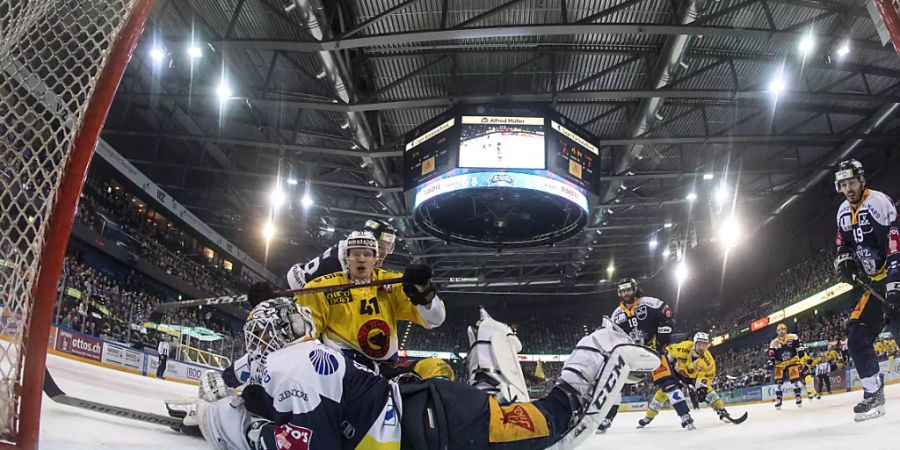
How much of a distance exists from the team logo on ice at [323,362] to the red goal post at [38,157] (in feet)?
3.40

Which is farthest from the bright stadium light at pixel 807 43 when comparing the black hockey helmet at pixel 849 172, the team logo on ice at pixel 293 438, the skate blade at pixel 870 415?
the team logo on ice at pixel 293 438

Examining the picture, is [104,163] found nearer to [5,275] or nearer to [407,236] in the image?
[407,236]

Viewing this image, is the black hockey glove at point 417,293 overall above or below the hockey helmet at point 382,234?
below

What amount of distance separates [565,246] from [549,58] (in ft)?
35.6

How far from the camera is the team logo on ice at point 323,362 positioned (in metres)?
2.04

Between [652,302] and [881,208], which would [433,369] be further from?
[652,302]

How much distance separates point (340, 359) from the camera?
2.11 metres

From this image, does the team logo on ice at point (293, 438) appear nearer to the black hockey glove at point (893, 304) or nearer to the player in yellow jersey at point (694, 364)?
the black hockey glove at point (893, 304)

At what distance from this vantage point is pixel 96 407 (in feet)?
11.5

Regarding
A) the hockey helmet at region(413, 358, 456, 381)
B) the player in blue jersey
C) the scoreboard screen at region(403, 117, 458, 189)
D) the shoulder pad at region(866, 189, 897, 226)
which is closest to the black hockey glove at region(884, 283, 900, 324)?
the player in blue jersey

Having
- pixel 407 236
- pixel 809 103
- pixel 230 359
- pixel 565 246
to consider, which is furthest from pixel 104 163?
pixel 809 103

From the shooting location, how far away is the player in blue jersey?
12.6 feet

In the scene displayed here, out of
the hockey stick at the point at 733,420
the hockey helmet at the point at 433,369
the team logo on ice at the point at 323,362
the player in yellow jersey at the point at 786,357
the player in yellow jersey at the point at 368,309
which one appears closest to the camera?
the team logo on ice at the point at 323,362

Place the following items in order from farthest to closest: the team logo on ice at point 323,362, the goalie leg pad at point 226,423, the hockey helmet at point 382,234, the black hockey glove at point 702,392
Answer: the black hockey glove at point 702,392, the hockey helmet at point 382,234, the goalie leg pad at point 226,423, the team logo on ice at point 323,362
